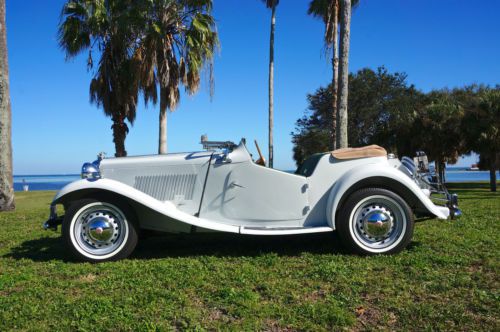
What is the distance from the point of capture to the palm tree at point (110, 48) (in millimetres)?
14227

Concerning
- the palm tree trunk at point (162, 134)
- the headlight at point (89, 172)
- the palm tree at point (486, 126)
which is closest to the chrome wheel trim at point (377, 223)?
the headlight at point (89, 172)

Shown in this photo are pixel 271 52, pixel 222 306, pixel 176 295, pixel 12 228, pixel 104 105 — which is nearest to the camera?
pixel 222 306

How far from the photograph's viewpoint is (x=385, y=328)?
8.19 feet

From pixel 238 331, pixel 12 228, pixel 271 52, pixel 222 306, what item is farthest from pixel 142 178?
pixel 271 52

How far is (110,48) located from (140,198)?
1266cm

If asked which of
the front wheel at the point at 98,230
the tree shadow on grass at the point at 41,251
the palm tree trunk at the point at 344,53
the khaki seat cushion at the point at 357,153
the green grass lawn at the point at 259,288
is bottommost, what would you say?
the tree shadow on grass at the point at 41,251

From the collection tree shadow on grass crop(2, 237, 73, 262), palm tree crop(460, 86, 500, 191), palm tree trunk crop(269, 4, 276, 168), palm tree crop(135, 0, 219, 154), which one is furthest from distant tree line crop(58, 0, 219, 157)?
palm tree crop(460, 86, 500, 191)

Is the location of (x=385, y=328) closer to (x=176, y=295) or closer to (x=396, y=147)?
(x=176, y=295)

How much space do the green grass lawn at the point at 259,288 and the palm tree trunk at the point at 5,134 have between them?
5827 millimetres

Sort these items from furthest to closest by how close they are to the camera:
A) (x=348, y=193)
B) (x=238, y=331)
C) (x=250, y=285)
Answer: (x=348, y=193), (x=250, y=285), (x=238, y=331)

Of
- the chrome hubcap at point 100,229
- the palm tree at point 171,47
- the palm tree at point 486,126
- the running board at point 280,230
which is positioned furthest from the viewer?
the palm tree at point 486,126

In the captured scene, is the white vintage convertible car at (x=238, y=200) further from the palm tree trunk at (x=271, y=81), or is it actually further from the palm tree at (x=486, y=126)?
the palm tree at (x=486, y=126)

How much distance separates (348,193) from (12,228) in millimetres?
5726

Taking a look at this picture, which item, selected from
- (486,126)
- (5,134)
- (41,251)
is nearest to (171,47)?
(5,134)
